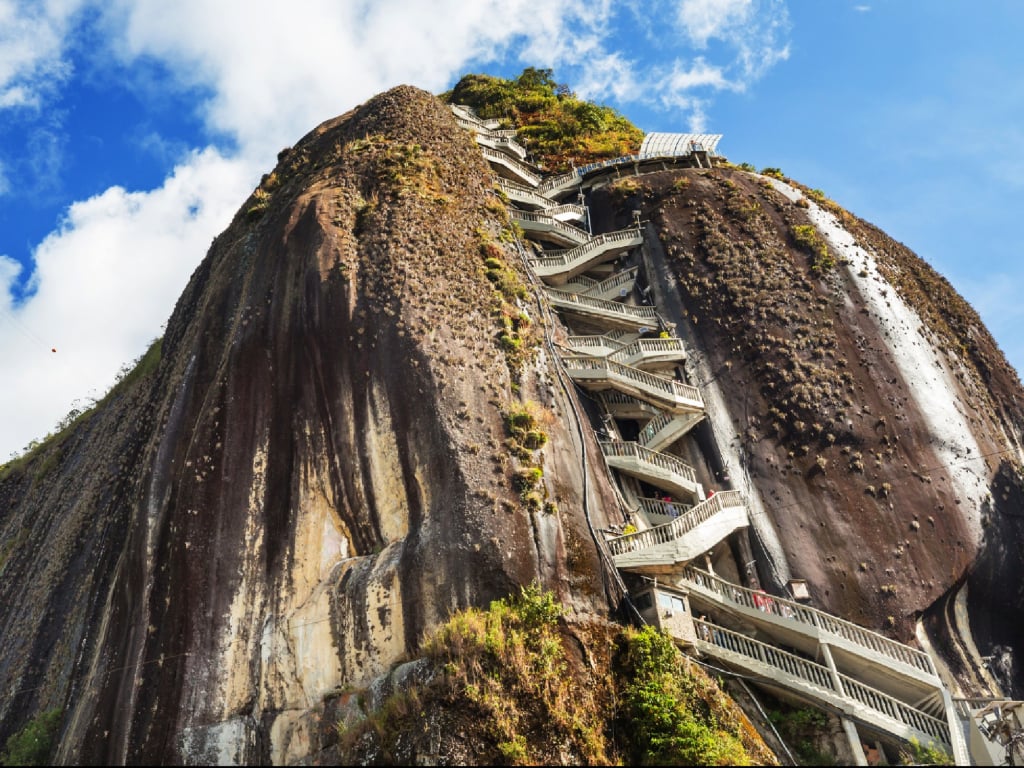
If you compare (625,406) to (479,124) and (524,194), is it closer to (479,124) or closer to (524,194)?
(524,194)

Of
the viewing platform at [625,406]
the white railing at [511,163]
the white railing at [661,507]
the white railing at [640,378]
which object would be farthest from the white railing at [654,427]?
the white railing at [511,163]

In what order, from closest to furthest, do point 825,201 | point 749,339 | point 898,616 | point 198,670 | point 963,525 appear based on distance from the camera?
point 198,670, point 898,616, point 963,525, point 749,339, point 825,201

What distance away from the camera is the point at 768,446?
2700 centimetres

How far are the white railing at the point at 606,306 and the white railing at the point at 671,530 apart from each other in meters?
9.38

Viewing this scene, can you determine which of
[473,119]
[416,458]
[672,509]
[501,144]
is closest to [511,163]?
[501,144]

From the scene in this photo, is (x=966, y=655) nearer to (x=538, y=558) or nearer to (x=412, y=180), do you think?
(x=538, y=558)

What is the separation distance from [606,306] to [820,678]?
54.5 ft

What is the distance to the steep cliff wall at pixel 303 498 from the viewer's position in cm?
1955

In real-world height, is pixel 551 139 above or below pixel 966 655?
above

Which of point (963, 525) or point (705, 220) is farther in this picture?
point (705, 220)

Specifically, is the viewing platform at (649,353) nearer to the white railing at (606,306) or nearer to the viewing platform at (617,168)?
the white railing at (606,306)

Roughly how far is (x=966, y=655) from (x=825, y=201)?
20.1 meters

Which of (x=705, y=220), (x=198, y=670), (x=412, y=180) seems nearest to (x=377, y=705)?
(x=198, y=670)

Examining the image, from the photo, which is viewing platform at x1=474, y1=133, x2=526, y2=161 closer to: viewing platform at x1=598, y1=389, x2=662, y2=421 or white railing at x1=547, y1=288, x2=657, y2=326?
white railing at x1=547, y1=288, x2=657, y2=326
